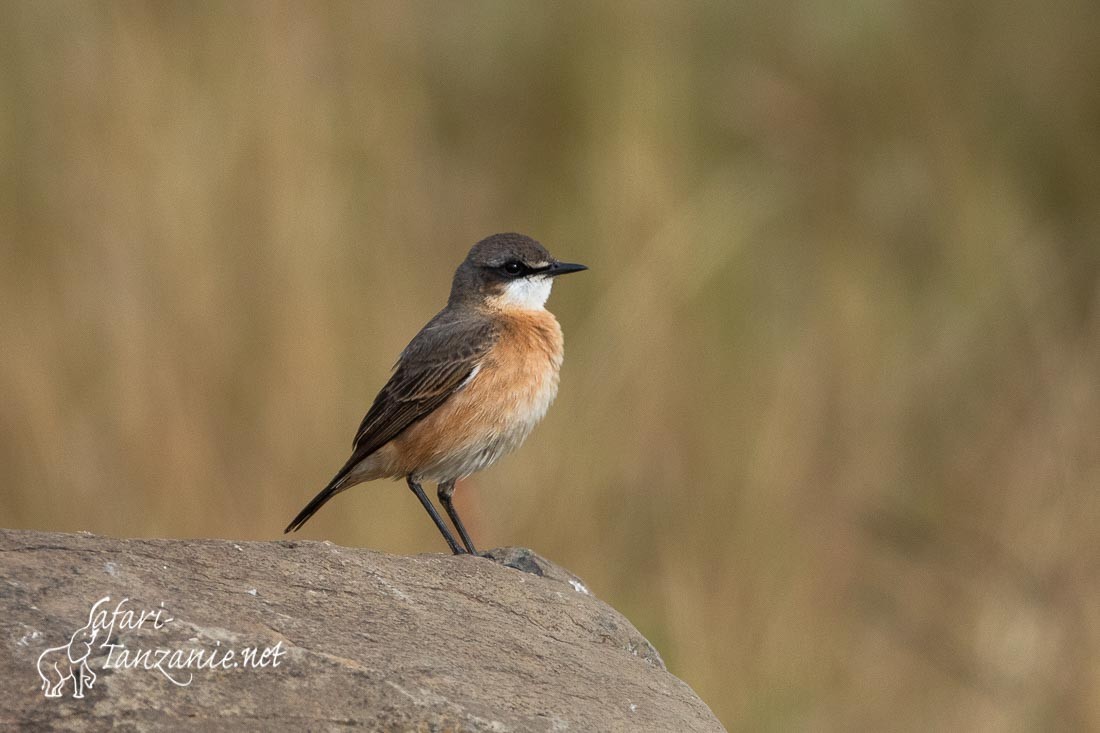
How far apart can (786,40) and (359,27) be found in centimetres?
370

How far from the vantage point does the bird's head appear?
7.24 metres

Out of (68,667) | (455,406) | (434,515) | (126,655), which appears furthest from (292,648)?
(434,515)

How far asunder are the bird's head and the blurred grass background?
32.3 inches

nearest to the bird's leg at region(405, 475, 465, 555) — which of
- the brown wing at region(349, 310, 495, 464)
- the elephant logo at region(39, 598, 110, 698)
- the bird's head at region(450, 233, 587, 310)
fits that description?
the brown wing at region(349, 310, 495, 464)

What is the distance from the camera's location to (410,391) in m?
6.82

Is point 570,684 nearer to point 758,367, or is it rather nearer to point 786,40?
point 758,367

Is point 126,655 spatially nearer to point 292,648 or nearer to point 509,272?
point 292,648

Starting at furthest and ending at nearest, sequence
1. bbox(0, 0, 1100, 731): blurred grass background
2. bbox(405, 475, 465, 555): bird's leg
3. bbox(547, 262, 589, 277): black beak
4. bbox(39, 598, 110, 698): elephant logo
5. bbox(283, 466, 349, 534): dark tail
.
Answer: bbox(0, 0, 1100, 731): blurred grass background < bbox(547, 262, 589, 277): black beak < bbox(405, 475, 465, 555): bird's leg < bbox(283, 466, 349, 534): dark tail < bbox(39, 598, 110, 698): elephant logo

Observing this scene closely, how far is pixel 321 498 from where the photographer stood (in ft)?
21.6

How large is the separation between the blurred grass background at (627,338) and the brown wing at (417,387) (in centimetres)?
Answer: 72

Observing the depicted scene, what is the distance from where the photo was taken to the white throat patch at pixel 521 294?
7289 mm

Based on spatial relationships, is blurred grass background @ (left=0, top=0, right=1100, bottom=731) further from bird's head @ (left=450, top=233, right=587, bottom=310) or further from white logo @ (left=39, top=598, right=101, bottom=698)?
white logo @ (left=39, top=598, right=101, bottom=698)

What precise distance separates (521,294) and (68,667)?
416 centimetres

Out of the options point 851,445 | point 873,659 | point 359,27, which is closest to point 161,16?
point 359,27
